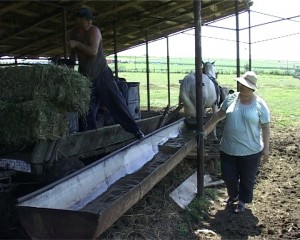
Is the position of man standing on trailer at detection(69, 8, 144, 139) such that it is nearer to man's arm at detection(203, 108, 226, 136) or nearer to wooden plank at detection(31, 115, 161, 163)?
wooden plank at detection(31, 115, 161, 163)

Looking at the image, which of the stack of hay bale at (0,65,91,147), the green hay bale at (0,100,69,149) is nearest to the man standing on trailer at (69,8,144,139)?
the stack of hay bale at (0,65,91,147)

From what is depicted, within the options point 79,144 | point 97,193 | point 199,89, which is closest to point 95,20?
point 199,89

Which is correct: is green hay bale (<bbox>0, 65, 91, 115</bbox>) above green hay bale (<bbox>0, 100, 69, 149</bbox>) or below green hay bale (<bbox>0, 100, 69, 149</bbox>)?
above

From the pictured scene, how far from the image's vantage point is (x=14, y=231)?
179 inches

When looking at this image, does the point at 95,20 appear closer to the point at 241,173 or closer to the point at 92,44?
the point at 92,44

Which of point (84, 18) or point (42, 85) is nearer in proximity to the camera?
point (42, 85)

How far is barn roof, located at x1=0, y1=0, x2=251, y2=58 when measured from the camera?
9844mm

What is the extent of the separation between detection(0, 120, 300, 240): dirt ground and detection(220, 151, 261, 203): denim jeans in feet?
0.92

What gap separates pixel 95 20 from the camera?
12.1 meters

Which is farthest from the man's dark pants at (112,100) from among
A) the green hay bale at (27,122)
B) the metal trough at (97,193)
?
the green hay bale at (27,122)

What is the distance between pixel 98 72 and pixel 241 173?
2.61 metres

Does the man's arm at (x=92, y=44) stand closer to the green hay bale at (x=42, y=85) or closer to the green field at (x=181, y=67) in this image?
the green hay bale at (x=42, y=85)

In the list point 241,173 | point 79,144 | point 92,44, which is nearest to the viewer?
point 79,144

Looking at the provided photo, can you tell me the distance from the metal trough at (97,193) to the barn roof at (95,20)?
4.40 m
